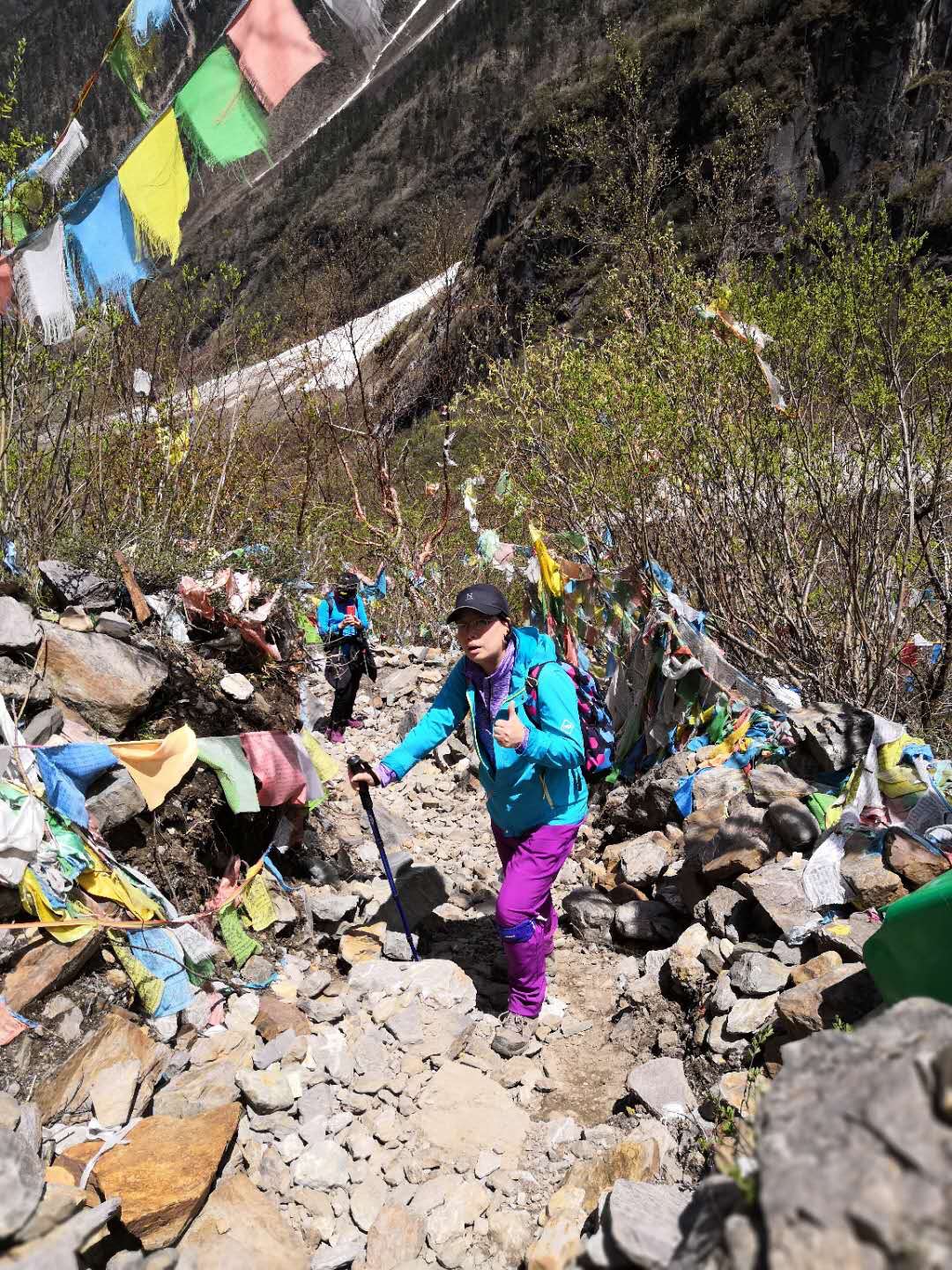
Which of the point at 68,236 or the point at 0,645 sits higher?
the point at 68,236

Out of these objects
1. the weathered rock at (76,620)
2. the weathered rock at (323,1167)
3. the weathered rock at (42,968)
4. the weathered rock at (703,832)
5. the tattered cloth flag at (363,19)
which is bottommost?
the weathered rock at (703,832)

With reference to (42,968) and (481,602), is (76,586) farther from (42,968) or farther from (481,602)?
(481,602)

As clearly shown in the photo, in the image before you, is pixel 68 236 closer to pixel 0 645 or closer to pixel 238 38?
pixel 238 38

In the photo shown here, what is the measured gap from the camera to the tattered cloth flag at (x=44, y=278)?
15.2ft

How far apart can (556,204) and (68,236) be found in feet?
130

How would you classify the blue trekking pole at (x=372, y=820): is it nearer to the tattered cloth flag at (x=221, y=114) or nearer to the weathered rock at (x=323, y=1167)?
the weathered rock at (x=323, y=1167)

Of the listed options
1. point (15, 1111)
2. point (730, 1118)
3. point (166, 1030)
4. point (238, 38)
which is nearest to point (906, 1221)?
point (730, 1118)

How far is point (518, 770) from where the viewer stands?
10.3 ft

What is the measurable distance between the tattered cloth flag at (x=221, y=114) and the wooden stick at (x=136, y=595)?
7.89 ft

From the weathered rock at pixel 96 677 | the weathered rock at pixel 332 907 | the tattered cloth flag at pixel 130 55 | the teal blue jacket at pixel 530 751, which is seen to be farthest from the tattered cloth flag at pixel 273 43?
the weathered rock at pixel 332 907

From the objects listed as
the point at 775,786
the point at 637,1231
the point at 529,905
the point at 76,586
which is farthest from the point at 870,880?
the point at 76,586

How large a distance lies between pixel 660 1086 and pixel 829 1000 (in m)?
0.64

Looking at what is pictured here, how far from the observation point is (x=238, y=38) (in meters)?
4.45

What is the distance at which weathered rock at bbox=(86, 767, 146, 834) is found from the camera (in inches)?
133
